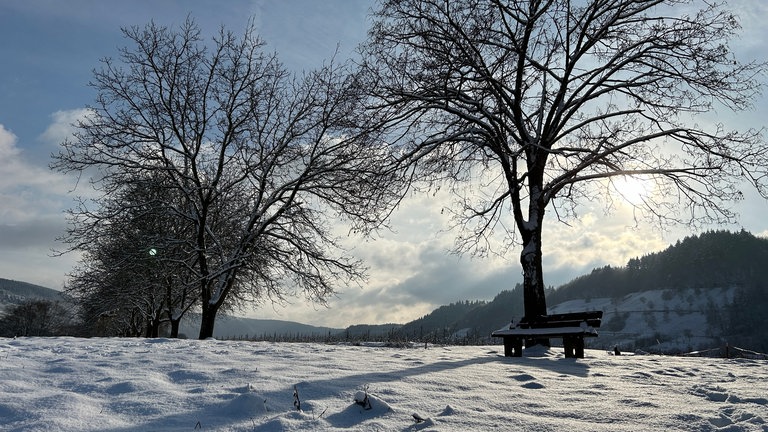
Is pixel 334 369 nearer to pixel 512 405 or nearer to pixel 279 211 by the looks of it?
pixel 512 405

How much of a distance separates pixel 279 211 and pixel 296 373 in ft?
37.1

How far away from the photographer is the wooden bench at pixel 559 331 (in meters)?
8.96

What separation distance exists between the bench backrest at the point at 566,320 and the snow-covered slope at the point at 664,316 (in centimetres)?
14715

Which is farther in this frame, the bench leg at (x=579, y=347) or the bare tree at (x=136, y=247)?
the bare tree at (x=136, y=247)

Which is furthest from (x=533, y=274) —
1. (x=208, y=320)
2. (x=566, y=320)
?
(x=208, y=320)

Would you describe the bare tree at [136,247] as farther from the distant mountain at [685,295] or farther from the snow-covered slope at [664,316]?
the snow-covered slope at [664,316]

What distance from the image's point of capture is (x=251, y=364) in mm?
5578

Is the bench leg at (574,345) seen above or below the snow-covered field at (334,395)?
above

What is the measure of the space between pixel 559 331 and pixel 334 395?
616cm

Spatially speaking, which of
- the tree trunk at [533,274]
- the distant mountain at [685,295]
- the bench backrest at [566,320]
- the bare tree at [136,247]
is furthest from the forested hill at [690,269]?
the bench backrest at [566,320]

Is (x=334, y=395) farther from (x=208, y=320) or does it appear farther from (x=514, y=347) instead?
(x=208, y=320)

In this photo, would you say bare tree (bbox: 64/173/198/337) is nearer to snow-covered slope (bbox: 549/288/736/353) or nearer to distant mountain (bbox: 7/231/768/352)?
distant mountain (bbox: 7/231/768/352)

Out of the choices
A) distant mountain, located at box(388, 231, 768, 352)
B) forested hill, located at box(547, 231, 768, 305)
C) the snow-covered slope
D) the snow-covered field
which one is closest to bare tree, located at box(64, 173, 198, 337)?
the snow-covered field

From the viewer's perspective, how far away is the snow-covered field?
136 inches
